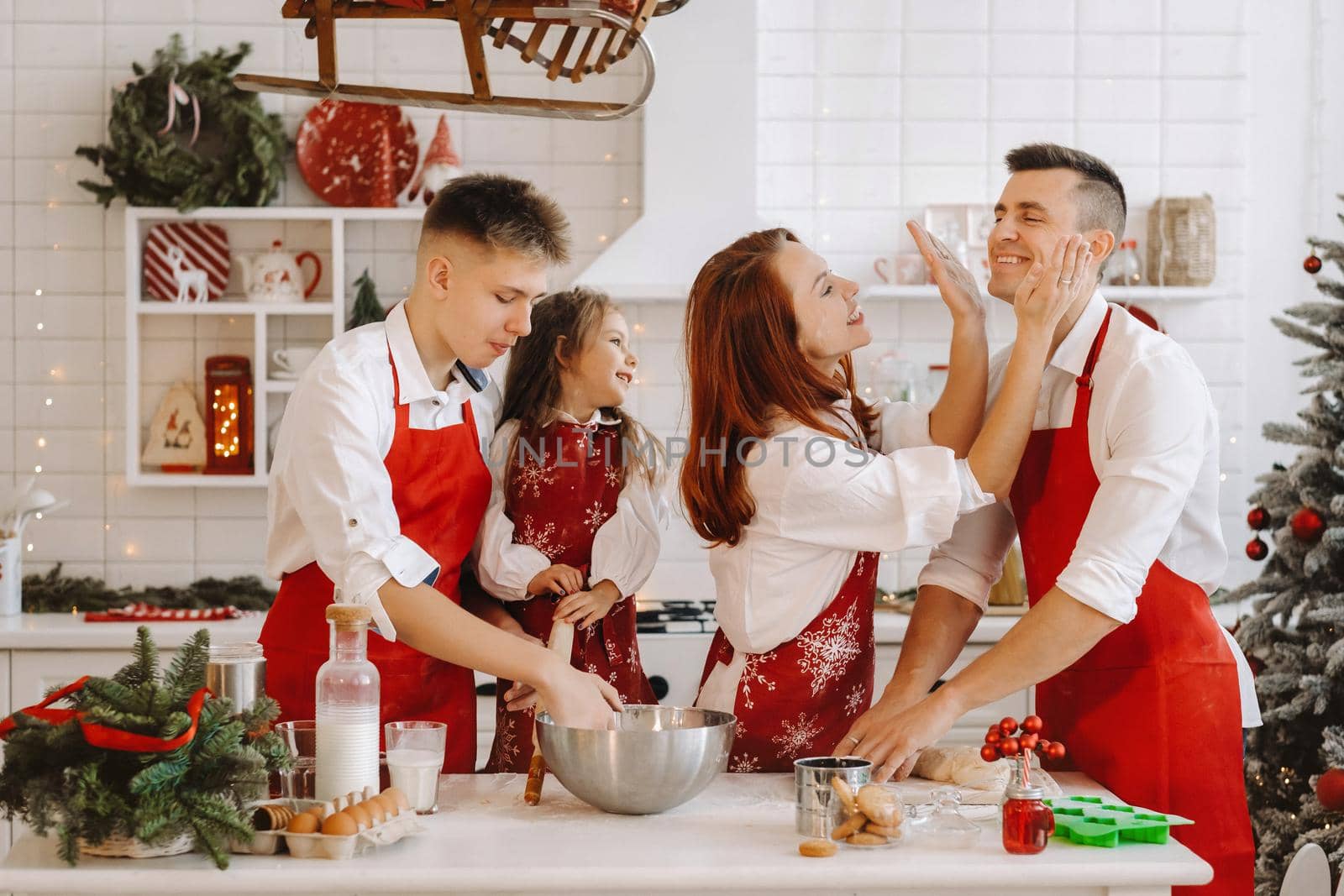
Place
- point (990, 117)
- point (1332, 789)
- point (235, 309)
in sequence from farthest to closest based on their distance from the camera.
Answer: point (990, 117) → point (235, 309) → point (1332, 789)

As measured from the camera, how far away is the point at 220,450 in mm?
3930

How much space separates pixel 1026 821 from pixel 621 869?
463 millimetres

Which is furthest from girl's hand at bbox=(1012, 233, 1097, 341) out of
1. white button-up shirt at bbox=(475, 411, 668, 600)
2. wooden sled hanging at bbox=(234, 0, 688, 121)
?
white button-up shirt at bbox=(475, 411, 668, 600)

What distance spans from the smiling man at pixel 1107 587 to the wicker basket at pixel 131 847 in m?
0.90

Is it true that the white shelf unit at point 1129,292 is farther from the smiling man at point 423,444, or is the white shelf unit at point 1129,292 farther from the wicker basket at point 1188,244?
the smiling man at point 423,444

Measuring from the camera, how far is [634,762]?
Result: 1.61 meters

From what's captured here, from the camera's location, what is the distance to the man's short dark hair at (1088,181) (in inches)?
81.2

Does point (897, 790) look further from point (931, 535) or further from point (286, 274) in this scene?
point (286, 274)

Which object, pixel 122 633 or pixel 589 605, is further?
pixel 122 633

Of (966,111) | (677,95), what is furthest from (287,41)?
(966,111)


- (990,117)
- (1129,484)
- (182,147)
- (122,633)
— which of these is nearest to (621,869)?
(1129,484)

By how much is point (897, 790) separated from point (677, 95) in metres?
2.64

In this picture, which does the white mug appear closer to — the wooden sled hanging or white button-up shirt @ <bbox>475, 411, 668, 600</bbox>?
white button-up shirt @ <bbox>475, 411, 668, 600</bbox>

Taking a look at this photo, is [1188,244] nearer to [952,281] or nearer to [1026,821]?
[952,281]
